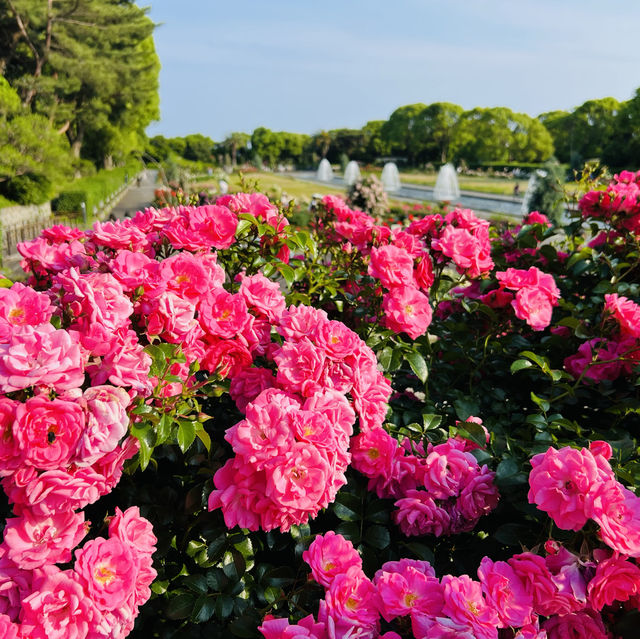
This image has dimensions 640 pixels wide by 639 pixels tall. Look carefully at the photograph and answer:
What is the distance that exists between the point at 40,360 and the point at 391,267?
105 centimetres

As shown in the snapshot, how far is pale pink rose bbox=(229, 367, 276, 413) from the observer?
1.32m

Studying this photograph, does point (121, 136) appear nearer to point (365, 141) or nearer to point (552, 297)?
point (552, 297)

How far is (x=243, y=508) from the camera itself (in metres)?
1.11

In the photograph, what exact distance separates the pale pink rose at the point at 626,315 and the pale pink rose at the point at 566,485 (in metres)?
0.96

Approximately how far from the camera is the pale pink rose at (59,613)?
37.0 inches

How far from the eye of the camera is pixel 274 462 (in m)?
1.01

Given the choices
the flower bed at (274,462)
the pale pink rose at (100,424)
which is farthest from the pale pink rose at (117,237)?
the pale pink rose at (100,424)

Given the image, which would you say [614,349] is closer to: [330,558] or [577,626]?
[577,626]

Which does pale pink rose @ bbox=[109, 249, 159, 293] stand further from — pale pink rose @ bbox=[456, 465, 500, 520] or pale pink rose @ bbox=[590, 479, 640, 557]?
pale pink rose @ bbox=[590, 479, 640, 557]

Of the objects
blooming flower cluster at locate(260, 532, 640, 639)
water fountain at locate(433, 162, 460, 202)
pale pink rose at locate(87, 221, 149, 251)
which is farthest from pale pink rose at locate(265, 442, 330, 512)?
water fountain at locate(433, 162, 460, 202)

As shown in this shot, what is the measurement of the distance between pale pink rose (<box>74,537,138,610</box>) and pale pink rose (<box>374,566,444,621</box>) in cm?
47

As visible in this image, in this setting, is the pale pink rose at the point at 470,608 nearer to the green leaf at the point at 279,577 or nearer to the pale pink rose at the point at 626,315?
the green leaf at the point at 279,577

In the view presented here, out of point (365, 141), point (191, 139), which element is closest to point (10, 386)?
point (365, 141)

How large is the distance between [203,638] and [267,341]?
2.37ft
